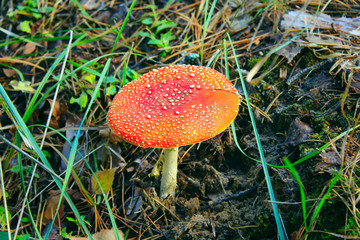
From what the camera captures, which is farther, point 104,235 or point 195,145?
point 195,145

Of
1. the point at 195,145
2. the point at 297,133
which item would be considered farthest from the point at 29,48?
the point at 297,133

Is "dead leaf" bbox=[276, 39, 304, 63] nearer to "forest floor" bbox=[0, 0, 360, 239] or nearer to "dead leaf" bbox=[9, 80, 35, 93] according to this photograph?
"forest floor" bbox=[0, 0, 360, 239]

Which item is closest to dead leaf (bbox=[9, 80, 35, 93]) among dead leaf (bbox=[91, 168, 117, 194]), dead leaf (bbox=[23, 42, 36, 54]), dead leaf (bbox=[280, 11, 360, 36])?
dead leaf (bbox=[23, 42, 36, 54])

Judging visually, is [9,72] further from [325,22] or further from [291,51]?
[325,22]

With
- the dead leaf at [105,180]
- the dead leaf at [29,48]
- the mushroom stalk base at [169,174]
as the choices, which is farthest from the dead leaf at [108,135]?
the dead leaf at [29,48]

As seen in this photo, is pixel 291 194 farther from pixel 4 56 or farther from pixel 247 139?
pixel 4 56

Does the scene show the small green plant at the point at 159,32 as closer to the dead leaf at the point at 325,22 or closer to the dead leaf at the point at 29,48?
the dead leaf at the point at 325,22

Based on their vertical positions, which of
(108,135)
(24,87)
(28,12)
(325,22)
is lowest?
(108,135)
